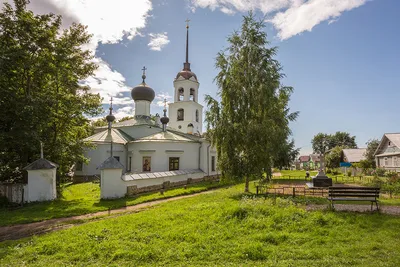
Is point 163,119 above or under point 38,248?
above

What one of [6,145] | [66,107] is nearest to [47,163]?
[6,145]

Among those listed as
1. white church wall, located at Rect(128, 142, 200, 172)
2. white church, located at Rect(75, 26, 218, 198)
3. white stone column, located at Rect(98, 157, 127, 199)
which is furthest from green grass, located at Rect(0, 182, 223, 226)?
white church wall, located at Rect(128, 142, 200, 172)

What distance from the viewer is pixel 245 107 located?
15000 mm

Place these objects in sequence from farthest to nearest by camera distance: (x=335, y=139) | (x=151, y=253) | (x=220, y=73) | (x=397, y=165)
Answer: (x=335, y=139) < (x=397, y=165) < (x=220, y=73) < (x=151, y=253)

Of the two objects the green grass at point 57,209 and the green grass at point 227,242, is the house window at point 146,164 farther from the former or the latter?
the green grass at point 227,242

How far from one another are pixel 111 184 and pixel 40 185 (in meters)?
3.71

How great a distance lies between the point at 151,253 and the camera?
564 centimetres

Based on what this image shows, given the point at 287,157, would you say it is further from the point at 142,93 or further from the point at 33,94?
the point at 33,94

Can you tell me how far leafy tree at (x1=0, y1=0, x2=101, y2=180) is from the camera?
1342 cm

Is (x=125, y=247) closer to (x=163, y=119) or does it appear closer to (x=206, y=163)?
(x=206, y=163)

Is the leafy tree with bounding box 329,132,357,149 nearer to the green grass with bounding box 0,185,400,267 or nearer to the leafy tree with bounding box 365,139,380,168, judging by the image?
the leafy tree with bounding box 365,139,380,168

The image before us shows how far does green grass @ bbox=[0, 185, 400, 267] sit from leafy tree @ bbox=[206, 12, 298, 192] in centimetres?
608

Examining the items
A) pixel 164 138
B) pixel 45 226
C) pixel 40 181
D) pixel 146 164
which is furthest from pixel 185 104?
pixel 45 226

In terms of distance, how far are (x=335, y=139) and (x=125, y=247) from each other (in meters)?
88.4
